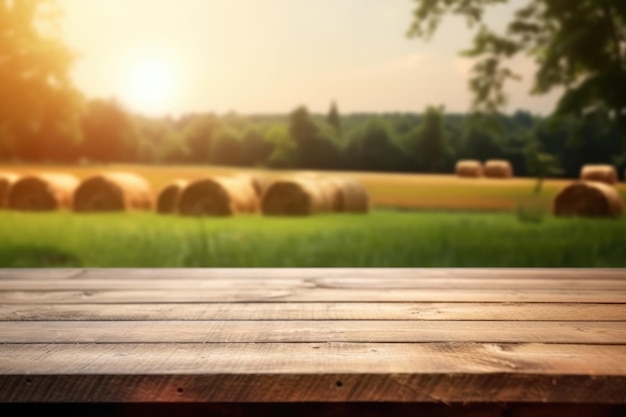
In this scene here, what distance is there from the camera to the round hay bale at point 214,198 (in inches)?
222

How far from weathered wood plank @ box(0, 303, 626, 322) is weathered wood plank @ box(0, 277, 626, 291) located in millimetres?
225

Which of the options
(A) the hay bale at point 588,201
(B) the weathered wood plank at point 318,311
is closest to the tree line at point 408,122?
(A) the hay bale at point 588,201

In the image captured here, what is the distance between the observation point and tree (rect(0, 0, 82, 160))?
4578 millimetres

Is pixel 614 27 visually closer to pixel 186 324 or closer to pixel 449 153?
pixel 449 153

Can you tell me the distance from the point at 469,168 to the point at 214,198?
215 cm

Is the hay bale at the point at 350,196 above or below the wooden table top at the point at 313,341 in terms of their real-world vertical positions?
below

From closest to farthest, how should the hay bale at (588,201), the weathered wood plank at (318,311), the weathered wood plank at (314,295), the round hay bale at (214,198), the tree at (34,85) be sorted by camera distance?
1. the weathered wood plank at (318,311)
2. the weathered wood plank at (314,295)
3. the tree at (34,85)
4. the hay bale at (588,201)
5. the round hay bale at (214,198)

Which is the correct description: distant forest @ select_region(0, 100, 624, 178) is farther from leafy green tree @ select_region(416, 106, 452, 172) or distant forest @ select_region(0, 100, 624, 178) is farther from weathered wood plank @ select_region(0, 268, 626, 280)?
weathered wood plank @ select_region(0, 268, 626, 280)

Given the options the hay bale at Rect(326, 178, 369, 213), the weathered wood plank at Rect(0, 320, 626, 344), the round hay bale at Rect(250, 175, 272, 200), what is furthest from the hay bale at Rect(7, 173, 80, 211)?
the weathered wood plank at Rect(0, 320, 626, 344)

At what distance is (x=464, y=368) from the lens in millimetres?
805

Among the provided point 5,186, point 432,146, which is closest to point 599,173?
point 432,146

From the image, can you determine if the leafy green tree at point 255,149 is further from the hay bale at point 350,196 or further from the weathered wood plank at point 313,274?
the weathered wood plank at point 313,274

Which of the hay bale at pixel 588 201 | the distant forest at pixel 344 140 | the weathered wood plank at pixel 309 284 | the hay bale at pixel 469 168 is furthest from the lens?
the hay bale at pixel 588 201

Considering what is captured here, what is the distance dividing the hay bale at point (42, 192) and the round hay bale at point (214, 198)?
3.04ft
